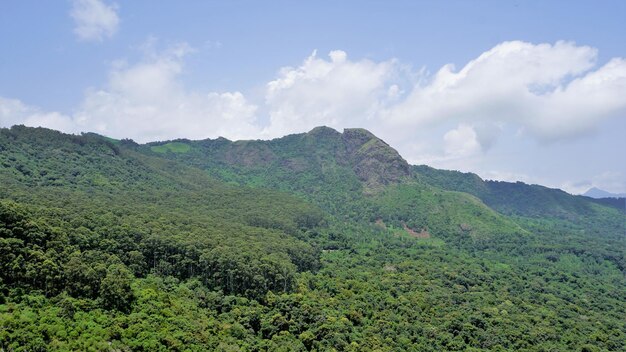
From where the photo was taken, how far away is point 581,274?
170 m

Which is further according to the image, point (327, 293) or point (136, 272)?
point (327, 293)

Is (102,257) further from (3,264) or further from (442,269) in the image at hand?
(442,269)

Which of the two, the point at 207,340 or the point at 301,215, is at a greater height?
the point at 301,215

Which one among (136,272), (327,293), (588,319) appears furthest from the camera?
(588,319)

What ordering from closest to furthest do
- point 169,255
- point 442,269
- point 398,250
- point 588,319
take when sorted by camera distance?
point 169,255 < point 588,319 < point 442,269 < point 398,250

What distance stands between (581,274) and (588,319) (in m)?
62.5

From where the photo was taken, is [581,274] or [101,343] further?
[581,274]

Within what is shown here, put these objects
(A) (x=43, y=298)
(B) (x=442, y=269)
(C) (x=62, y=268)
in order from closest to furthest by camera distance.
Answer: (A) (x=43, y=298) → (C) (x=62, y=268) → (B) (x=442, y=269)

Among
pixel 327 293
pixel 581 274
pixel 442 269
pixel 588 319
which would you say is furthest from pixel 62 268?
pixel 581 274

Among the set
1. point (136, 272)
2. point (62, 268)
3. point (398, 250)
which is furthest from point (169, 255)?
point (398, 250)

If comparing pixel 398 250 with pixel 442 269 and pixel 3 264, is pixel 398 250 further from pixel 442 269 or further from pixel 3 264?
pixel 3 264

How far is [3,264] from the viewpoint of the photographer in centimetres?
6688

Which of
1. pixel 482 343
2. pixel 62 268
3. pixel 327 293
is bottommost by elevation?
pixel 482 343

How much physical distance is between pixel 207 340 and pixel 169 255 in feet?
95.2
